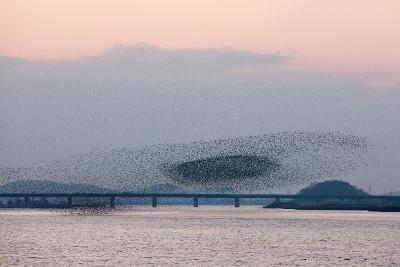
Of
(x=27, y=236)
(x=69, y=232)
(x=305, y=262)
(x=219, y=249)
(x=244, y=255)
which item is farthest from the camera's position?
(x=69, y=232)

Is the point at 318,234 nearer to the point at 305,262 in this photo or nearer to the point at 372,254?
the point at 372,254

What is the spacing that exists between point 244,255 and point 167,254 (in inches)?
267

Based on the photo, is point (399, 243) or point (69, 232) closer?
point (399, 243)

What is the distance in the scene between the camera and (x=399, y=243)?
112250 mm

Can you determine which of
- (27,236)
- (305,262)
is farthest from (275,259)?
(27,236)

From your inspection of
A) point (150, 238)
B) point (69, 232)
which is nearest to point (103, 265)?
point (150, 238)

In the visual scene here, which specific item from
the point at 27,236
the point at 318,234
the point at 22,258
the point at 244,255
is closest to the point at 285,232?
the point at 318,234

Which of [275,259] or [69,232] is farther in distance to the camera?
[69,232]

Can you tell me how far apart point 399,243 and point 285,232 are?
27.5 m

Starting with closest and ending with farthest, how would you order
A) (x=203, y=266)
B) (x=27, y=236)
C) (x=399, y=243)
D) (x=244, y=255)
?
(x=203, y=266) → (x=244, y=255) → (x=399, y=243) → (x=27, y=236)

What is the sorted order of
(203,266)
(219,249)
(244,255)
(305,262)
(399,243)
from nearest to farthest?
(203,266)
(305,262)
(244,255)
(219,249)
(399,243)

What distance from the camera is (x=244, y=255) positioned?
9119cm

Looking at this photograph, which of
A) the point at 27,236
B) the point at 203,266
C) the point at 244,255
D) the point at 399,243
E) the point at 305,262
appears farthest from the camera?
the point at 27,236

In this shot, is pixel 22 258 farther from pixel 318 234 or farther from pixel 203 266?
pixel 318 234
